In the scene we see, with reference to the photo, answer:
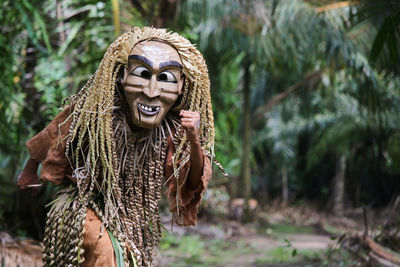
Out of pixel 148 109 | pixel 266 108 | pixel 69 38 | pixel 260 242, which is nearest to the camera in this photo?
pixel 148 109

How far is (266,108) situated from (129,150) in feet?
21.1

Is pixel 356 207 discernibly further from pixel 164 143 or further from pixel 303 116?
pixel 164 143

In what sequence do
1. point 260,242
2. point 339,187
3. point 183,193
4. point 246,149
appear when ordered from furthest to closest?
1. point 339,187
2. point 246,149
3. point 260,242
4. point 183,193

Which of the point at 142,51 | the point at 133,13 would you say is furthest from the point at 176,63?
the point at 133,13

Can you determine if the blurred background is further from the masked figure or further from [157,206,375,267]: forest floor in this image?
the masked figure

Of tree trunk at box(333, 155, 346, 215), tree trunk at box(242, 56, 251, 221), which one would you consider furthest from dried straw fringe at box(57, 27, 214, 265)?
tree trunk at box(333, 155, 346, 215)

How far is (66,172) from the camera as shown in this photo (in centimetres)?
205

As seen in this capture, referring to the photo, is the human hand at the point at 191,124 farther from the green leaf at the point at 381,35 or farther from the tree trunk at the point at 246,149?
the tree trunk at the point at 246,149

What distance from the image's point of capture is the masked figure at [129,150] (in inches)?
75.5

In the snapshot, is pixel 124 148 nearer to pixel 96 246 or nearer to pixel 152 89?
pixel 152 89

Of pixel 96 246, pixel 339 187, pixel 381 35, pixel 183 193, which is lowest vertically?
pixel 339 187

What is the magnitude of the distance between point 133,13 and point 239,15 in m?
2.05

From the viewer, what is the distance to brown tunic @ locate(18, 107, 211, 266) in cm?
193

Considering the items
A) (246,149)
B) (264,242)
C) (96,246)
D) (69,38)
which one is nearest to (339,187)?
(246,149)
